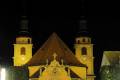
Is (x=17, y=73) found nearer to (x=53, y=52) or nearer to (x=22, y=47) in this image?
(x=22, y=47)

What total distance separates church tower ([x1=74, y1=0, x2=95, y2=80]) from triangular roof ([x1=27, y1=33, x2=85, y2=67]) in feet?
4.05

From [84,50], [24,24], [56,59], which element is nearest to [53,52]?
[56,59]

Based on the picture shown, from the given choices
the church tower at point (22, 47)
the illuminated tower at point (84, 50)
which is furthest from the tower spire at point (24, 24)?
the illuminated tower at point (84, 50)

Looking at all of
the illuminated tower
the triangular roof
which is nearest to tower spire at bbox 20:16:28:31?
the triangular roof

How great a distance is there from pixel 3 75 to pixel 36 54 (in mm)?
49138

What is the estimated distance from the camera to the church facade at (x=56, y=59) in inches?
2333

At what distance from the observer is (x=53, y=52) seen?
61.6 metres

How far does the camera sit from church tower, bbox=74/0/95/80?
2411 inches

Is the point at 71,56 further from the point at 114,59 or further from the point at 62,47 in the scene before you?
the point at 114,59

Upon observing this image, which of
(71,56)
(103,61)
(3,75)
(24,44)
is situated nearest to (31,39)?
(24,44)

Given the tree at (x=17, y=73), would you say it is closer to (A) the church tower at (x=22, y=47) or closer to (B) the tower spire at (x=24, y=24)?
(A) the church tower at (x=22, y=47)

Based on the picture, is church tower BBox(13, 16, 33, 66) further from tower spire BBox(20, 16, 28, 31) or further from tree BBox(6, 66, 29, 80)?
tree BBox(6, 66, 29, 80)

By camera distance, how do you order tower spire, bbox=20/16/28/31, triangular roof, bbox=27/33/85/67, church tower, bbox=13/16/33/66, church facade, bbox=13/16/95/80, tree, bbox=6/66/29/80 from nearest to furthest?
1. tree, bbox=6/66/29/80
2. church facade, bbox=13/16/95/80
3. triangular roof, bbox=27/33/85/67
4. tower spire, bbox=20/16/28/31
5. church tower, bbox=13/16/33/66

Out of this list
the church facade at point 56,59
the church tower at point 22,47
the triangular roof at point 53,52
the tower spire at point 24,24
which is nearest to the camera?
the church facade at point 56,59
